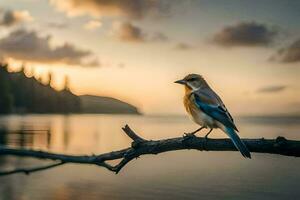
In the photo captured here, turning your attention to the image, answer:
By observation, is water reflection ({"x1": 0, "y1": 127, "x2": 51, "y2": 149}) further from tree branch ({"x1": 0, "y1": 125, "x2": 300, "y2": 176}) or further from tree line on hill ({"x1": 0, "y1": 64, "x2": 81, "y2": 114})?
tree branch ({"x1": 0, "y1": 125, "x2": 300, "y2": 176})

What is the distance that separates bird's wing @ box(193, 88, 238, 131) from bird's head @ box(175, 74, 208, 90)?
3cm

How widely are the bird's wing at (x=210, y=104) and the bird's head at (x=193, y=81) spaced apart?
33mm

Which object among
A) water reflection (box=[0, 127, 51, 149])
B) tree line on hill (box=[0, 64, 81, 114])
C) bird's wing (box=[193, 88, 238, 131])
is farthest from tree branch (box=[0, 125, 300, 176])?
tree line on hill (box=[0, 64, 81, 114])

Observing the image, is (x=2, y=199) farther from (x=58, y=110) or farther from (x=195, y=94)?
(x=58, y=110)

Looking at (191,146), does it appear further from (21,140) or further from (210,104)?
(21,140)

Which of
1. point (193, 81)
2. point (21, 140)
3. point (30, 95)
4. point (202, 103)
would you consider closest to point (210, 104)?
Result: point (202, 103)

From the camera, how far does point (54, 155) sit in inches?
50.3

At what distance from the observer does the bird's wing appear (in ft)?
8.93

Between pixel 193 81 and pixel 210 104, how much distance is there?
0.19 m

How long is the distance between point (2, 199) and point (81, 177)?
6.90 m

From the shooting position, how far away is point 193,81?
2.99 metres

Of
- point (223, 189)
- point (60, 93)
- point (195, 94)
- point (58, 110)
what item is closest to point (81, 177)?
point (223, 189)

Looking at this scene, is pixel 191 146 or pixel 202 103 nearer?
pixel 191 146

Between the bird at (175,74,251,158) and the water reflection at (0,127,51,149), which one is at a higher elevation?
the water reflection at (0,127,51,149)
